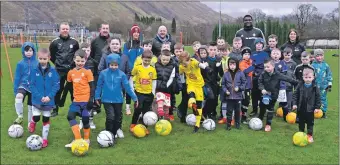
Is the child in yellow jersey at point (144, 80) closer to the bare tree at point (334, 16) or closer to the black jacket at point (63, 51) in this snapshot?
the black jacket at point (63, 51)

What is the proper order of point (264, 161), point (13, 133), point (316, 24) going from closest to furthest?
point (264, 161), point (13, 133), point (316, 24)

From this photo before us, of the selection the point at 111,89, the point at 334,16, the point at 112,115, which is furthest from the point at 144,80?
the point at 334,16

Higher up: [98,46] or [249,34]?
[249,34]

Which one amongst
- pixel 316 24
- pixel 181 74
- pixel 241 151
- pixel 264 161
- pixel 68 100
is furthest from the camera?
pixel 316 24

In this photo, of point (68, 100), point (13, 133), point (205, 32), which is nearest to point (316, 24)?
point (205, 32)

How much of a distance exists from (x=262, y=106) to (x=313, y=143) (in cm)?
166

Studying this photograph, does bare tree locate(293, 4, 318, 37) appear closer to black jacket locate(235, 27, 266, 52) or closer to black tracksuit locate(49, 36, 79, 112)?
black jacket locate(235, 27, 266, 52)

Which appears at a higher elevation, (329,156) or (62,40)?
(62,40)

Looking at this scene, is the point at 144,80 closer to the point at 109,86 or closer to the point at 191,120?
the point at 109,86

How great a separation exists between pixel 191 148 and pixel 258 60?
364cm

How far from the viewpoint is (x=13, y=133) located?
8.14 m

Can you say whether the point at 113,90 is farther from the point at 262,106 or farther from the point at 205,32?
the point at 205,32

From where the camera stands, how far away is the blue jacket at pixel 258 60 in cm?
996

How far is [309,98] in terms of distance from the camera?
316 inches
